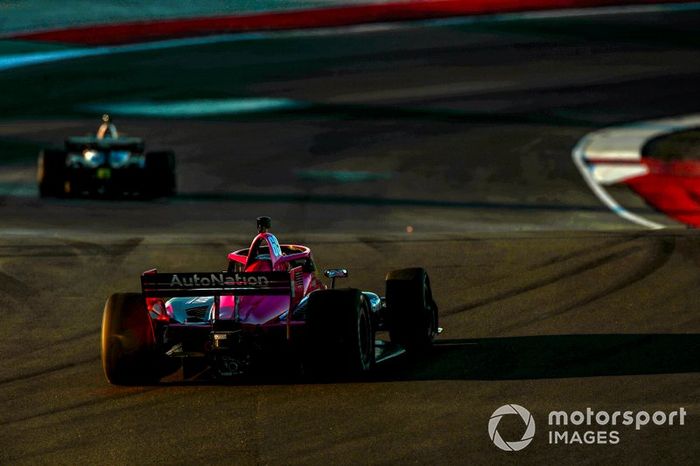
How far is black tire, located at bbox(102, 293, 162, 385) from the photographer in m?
12.9

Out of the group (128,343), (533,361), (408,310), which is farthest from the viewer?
(408,310)

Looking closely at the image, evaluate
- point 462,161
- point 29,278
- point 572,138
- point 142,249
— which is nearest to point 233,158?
point 462,161

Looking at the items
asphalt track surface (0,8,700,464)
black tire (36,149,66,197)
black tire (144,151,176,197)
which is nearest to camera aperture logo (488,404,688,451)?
asphalt track surface (0,8,700,464)

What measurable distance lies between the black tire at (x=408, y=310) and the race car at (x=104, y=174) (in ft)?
43.3

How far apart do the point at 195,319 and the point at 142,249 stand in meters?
7.66

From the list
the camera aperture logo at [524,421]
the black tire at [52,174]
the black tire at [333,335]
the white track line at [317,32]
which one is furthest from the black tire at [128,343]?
the white track line at [317,32]

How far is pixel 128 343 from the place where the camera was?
42.4 feet

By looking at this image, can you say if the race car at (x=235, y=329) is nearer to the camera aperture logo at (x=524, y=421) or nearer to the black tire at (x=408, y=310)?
the black tire at (x=408, y=310)

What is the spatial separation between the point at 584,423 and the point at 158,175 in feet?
55.6

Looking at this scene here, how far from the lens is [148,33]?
150ft

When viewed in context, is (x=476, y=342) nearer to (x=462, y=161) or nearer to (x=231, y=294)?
(x=231, y=294)

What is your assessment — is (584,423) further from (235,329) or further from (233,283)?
(233,283)

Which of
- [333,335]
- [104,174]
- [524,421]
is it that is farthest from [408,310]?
[104,174]

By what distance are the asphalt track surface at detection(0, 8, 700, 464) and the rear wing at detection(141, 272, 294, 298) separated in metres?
0.76
